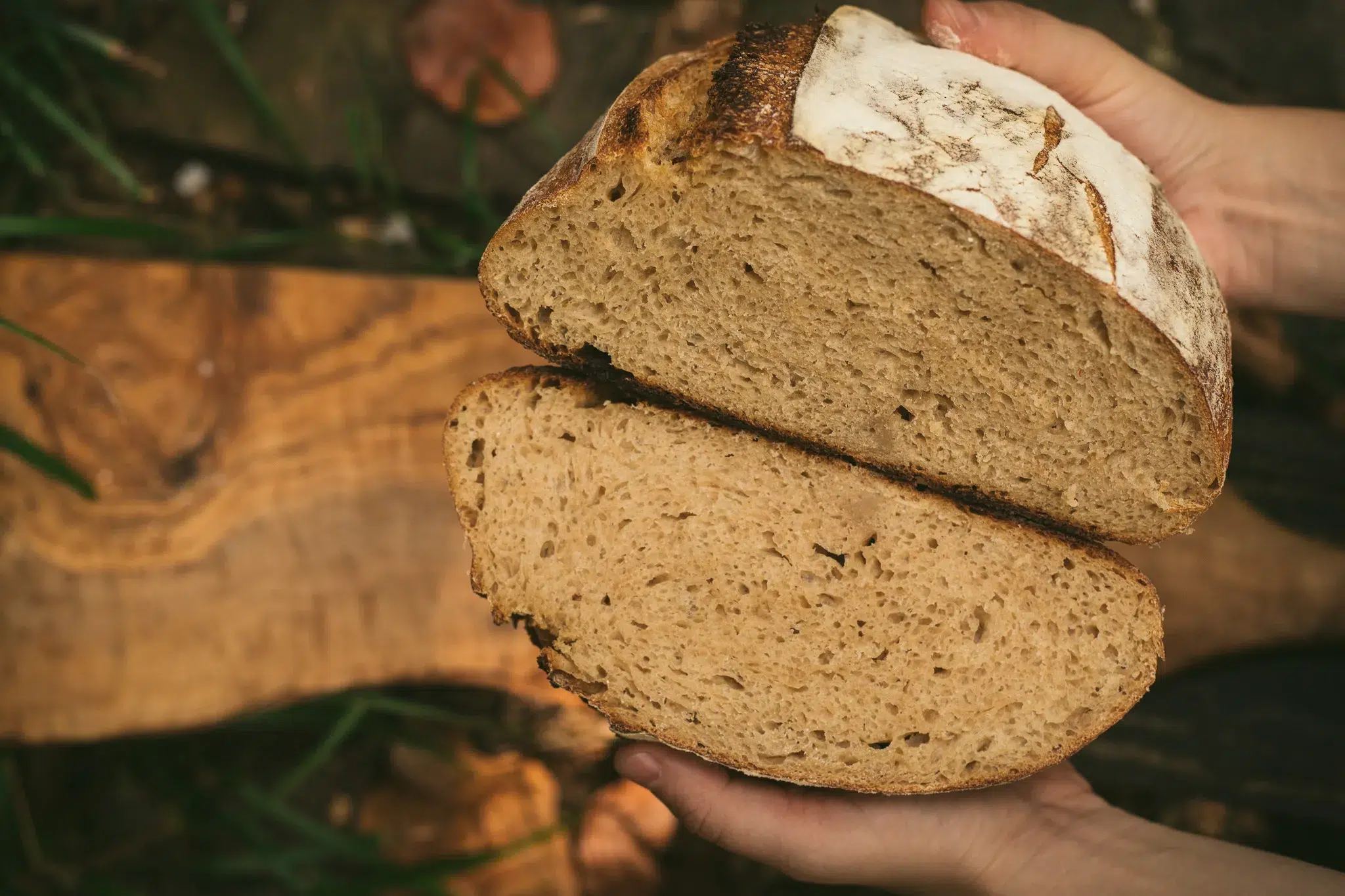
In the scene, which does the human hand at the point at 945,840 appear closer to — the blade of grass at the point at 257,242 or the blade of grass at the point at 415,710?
the blade of grass at the point at 415,710

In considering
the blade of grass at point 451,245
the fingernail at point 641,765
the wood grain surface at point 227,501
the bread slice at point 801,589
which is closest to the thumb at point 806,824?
the fingernail at point 641,765

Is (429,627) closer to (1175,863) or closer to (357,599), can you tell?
(357,599)

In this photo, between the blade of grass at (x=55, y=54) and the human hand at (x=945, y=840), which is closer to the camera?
the human hand at (x=945, y=840)

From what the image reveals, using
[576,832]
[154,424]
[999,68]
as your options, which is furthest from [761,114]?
[576,832]

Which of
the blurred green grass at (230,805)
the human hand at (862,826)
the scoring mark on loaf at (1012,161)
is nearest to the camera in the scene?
the scoring mark on loaf at (1012,161)

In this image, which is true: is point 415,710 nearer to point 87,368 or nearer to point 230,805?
point 230,805

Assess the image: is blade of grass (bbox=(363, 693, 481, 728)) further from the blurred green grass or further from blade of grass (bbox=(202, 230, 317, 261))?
blade of grass (bbox=(202, 230, 317, 261))
